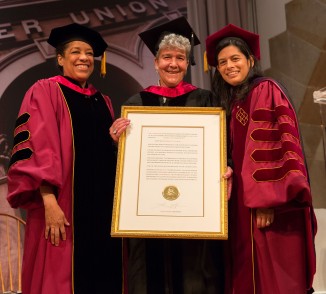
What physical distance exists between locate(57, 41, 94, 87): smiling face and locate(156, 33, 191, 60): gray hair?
430 mm

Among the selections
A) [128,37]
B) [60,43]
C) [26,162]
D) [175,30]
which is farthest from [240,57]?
[128,37]

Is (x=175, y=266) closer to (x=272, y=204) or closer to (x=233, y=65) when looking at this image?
(x=272, y=204)

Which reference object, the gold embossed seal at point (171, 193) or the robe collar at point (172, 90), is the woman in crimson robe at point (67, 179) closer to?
the robe collar at point (172, 90)

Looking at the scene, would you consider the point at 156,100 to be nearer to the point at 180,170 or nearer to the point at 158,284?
the point at 180,170

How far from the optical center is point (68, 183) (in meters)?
2.56

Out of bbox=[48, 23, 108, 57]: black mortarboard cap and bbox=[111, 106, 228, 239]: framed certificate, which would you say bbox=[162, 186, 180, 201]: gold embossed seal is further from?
bbox=[48, 23, 108, 57]: black mortarboard cap

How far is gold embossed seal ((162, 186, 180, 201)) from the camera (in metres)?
A: 2.40

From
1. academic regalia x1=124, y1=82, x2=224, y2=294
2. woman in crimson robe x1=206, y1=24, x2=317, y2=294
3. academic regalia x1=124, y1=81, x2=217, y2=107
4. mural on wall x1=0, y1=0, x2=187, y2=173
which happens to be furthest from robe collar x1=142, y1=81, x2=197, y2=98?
mural on wall x1=0, y1=0, x2=187, y2=173

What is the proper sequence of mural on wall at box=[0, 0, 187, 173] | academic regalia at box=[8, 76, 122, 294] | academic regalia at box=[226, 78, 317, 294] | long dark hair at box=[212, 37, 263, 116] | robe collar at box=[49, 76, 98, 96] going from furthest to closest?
mural on wall at box=[0, 0, 187, 173] < robe collar at box=[49, 76, 98, 96] < long dark hair at box=[212, 37, 263, 116] < academic regalia at box=[8, 76, 122, 294] < academic regalia at box=[226, 78, 317, 294]

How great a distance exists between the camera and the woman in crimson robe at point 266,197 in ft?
7.46

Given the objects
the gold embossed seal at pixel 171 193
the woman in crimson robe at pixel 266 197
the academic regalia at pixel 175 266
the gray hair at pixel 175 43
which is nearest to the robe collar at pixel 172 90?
the gray hair at pixel 175 43

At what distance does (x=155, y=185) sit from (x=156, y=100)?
0.58 m

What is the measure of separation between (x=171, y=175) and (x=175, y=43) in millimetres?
833

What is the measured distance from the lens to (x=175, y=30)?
9.49 feet
